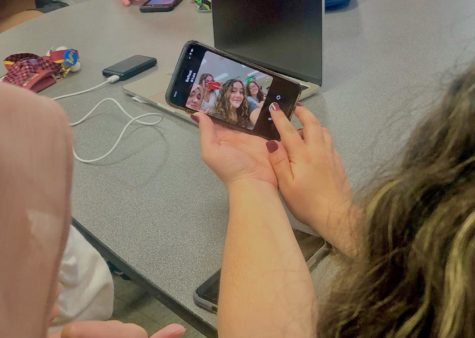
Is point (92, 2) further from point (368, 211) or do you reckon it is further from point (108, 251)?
point (368, 211)

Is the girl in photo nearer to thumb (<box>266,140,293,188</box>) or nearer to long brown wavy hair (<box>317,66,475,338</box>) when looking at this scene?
thumb (<box>266,140,293,188</box>)

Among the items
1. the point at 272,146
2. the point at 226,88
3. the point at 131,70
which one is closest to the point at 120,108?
the point at 131,70

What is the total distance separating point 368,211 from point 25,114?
30cm

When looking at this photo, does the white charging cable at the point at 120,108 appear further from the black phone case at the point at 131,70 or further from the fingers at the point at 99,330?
the fingers at the point at 99,330

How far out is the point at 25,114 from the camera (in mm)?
442

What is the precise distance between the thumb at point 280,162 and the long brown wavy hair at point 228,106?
0.25ft

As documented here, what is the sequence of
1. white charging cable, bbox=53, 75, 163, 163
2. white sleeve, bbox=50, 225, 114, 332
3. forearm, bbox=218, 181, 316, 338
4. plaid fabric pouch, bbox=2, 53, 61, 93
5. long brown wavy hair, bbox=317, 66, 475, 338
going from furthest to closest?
1. plaid fabric pouch, bbox=2, 53, 61, 93
2. white charging cable, bbox=53, 75, 163, 163
3. white sleeve, bbox=50, 225, 114, 332
4. forearm, bbox=218, 181, 316, 338
5. long brown wavy hair, bbox=317, 66, 475, 338

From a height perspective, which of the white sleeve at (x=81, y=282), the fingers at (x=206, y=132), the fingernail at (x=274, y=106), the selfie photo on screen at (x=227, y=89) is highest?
the selfie photo on screen at (x=227, y=89)

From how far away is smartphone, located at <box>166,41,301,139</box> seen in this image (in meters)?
0.87

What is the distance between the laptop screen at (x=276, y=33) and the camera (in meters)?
1.03

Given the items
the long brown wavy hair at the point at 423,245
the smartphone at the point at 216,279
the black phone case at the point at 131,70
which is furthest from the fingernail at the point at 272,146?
the black phone case at the point at 131,70

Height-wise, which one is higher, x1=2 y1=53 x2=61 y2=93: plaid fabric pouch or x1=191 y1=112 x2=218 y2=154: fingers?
x1=191 y1=112 x2=218 y2=154: fingers

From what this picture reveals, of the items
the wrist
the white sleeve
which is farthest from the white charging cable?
the wrist

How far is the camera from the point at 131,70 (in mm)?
1187
